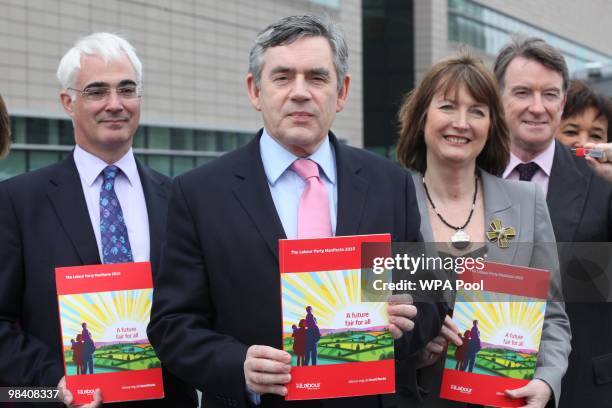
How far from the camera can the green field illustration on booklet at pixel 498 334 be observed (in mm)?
2787

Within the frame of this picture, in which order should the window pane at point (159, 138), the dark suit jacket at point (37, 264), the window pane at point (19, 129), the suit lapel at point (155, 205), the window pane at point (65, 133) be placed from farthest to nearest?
the window pane at point (159, 138) → the window pane at point (65, 133) → the window pane at point (19, 129) → the suit lapel at point (155, 205) → the dark suit jacket at point (37, 264)

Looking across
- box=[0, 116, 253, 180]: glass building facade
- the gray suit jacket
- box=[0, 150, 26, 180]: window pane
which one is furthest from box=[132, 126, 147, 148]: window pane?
the gray suit jacket

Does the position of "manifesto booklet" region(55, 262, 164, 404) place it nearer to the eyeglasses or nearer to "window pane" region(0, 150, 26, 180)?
the eyeglasses

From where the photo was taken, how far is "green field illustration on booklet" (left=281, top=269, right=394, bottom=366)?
98.4 inches

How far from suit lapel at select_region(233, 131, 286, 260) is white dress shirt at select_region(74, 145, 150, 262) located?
728mm

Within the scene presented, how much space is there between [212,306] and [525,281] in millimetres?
1064

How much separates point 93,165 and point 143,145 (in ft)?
60.9

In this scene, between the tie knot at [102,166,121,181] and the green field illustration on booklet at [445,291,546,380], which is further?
the tie knot at [102,166,121,181]

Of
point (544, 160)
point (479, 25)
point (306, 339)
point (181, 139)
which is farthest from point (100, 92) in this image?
point (479, 25)

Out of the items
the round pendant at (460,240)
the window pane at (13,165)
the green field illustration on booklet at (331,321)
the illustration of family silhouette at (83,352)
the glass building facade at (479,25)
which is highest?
the glass building facade at (479,25)

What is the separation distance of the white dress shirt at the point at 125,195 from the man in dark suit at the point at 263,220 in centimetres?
62

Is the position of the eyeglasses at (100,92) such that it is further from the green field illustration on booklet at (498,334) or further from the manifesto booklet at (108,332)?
the green field illustration on booklet at (498,334)

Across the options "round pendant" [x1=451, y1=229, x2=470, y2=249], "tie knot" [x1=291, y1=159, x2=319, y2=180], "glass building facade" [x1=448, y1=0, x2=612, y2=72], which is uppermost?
"glass building facade" [x1=448, y1=0, x2=612, y2=72]

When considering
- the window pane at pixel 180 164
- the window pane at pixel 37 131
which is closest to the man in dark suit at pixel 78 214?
the window pane at pixel 37 131
